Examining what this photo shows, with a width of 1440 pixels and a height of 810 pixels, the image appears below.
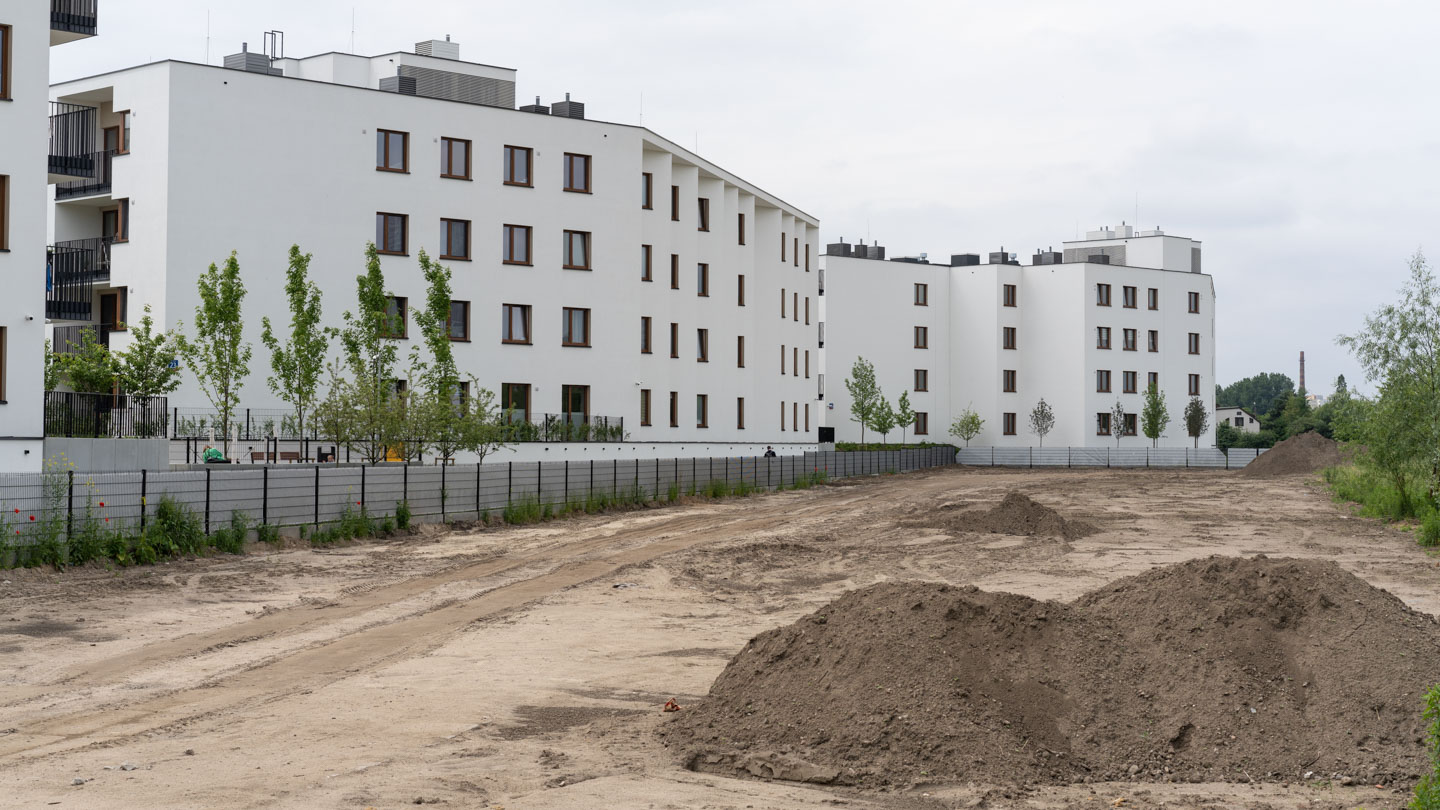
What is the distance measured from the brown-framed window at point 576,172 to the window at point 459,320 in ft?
21.5

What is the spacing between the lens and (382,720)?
419 inches

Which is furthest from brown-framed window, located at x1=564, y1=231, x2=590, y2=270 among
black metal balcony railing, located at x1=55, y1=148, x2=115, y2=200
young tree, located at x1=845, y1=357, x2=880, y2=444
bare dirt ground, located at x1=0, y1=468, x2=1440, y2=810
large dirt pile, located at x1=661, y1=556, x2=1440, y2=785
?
large dirt pile, located at x1=661, y1=556, x2=1440, y2=785

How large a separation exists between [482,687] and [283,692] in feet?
6.02

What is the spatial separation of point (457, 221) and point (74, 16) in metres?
19.4

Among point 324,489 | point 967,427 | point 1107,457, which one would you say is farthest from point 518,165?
point 1107,457

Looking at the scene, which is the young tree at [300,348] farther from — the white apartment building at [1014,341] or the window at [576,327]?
the white apartment building at [1014,341]

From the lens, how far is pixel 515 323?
48469 millimetres

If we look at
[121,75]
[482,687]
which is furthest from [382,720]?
[121,75]

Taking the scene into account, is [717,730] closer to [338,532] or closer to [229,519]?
[229,519]

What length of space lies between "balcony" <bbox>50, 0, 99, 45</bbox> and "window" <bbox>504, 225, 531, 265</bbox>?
20404 millimetres

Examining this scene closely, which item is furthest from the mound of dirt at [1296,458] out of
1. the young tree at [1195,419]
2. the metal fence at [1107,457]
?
the young tree at [1195,419]

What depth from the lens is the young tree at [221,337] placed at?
122 ft

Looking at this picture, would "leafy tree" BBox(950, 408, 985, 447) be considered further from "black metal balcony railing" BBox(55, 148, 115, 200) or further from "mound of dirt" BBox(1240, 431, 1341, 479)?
"black metal balcony railing" BBox(55, 148, 115, 200)

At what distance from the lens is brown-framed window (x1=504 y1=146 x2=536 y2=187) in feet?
159
